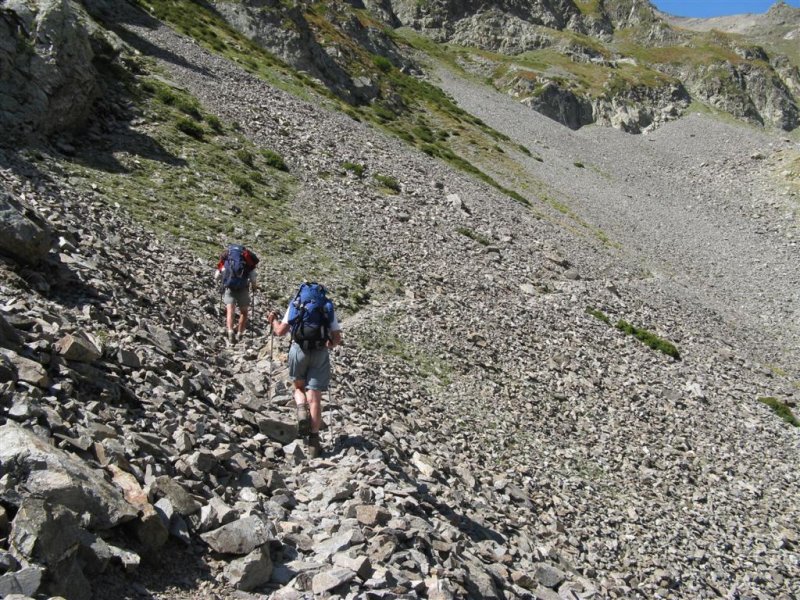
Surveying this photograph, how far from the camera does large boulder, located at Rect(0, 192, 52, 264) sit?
1012 cm

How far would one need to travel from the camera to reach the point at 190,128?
2562 cm

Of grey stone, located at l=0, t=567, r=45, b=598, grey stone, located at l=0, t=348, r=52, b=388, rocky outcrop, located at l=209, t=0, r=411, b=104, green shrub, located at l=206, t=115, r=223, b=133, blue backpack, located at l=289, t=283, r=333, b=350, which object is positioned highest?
rocky outcrop, located at l=209, t=0, r=411, b=104

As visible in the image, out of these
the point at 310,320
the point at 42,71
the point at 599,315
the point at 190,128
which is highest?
the point at 42,71

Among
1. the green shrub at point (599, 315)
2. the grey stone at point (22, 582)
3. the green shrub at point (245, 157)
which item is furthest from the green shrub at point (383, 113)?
the grey stone at point (22, 582)

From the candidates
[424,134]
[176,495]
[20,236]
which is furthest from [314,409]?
[424,134]

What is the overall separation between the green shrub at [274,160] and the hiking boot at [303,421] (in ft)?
63.1

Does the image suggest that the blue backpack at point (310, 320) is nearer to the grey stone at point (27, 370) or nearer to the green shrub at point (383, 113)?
the grey stone at point (27, 370)

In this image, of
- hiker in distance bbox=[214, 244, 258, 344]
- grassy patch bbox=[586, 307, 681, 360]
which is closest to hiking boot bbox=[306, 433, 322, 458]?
hiker in distance bbox=[214, 244, 258, 344]

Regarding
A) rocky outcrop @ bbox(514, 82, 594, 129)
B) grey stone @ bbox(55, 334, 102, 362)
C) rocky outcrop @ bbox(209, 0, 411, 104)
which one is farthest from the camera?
rocky outcrop @ bbox(514, 82, 594, 129)

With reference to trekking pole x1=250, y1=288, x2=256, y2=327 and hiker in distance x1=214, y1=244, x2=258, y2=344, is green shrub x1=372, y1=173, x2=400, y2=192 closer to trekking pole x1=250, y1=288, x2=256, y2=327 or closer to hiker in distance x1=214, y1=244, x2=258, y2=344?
trekking pole x1=250, y1=288, x2=256, y2=327

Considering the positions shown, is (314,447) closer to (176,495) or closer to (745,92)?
(176,495)

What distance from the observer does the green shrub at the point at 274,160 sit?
89.4 feet

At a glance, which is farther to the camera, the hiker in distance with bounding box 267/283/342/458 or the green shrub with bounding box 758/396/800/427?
the green shrub with bounding box 758/396/800/427

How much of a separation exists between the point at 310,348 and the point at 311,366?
1.22 ft
